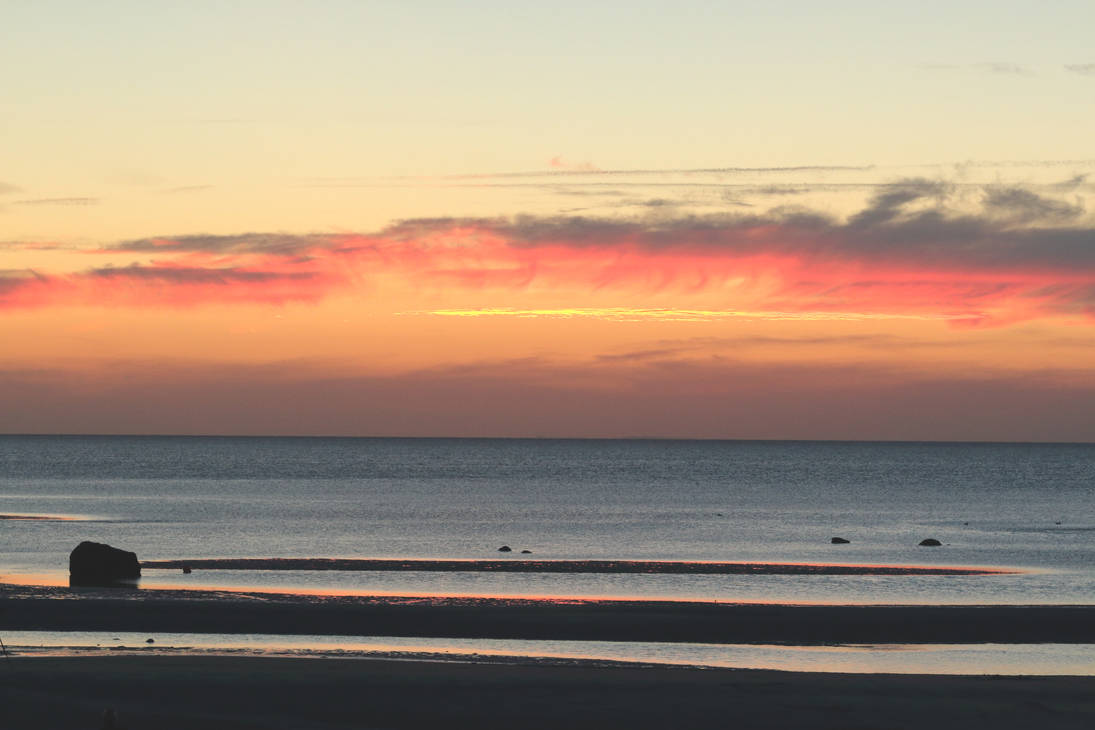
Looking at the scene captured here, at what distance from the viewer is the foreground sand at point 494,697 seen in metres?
22.8

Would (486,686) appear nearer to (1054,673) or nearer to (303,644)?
(303,644)

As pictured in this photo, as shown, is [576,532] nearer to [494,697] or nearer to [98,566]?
[98,566]

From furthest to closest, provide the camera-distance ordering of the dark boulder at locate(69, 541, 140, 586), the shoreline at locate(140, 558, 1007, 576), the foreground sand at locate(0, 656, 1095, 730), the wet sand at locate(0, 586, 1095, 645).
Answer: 1. the shoreline at locate(140, 558, 1007, 576)
2. the dark boulder at locate(69, 541, 140, 586)
3. the wet sand at locate(0, 586, 1095, 645)
4. the foreground sand at locate(0, 656, 1095, 730)

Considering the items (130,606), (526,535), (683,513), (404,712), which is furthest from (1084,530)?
(404,712)

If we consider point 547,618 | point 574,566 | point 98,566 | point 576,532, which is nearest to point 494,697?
point 547,618

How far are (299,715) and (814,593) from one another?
2679 cm

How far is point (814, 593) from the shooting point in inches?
1811


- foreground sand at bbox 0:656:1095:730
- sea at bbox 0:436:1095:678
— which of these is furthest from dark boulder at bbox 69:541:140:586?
foreground sand at bbox 0:656:1095:730

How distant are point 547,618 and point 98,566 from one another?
18518mm

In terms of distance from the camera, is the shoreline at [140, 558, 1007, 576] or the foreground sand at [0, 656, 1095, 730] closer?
the foreground sand at [0, 656, 1095, 730]

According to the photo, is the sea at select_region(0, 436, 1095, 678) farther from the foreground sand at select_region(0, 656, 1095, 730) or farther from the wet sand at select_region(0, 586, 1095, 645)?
the foreground sand at select_region(0, 656, 1095, 730)

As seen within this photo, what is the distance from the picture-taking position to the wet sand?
35219 millimetres

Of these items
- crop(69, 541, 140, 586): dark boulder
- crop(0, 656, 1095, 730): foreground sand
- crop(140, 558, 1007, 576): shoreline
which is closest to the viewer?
crop(0, 656, 1095, 730): foreground sand

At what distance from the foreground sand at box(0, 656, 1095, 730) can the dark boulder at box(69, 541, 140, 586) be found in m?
18.9
